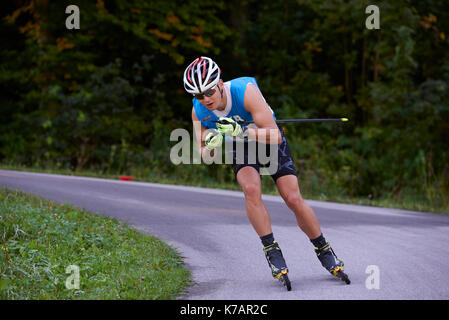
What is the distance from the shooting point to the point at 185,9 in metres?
22.5

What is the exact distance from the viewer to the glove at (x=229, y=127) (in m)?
5.61

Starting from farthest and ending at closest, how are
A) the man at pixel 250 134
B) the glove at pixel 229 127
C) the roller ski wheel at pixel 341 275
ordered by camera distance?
the roller ski wheel at pixel 341 275
the man at pixel 250 134
the glove at pixel 229 127

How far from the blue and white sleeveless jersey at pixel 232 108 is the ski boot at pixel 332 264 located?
4.66 feet

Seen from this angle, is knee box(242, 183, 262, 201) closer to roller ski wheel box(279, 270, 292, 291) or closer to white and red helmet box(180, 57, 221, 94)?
roller ski wheel box(279, 270, 292, 291)

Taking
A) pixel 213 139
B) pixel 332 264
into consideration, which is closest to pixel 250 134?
pixel 213 139

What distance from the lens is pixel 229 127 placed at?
5602 millimetres

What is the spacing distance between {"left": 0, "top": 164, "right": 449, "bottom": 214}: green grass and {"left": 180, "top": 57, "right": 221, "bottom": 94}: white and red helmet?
6.99 metres

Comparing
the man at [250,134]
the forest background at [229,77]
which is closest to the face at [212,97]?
the man at [250,134]

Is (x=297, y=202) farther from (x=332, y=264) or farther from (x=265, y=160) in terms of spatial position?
(x=332, y=264)

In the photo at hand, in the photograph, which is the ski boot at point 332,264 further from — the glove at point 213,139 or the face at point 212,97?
the face at point 212,97

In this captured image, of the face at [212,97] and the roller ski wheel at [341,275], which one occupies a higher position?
the face at [212,97]

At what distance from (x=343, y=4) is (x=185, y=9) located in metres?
5.48

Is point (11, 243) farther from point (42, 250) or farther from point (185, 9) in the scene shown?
point (185, 9)

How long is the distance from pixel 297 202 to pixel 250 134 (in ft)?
2.74
